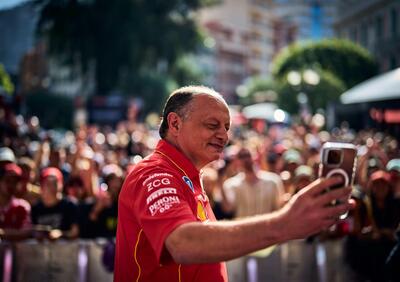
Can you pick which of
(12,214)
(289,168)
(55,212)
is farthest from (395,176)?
(12,214)

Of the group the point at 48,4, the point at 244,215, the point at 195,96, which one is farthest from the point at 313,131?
the point at 48,4

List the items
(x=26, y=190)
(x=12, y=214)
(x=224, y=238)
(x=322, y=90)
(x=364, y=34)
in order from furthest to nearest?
1. (x=364, y=34)
2. (x=322, y=90)
3. (x=26, y=190)
4. (x=12, y=214)
5. (x=224, y=238)

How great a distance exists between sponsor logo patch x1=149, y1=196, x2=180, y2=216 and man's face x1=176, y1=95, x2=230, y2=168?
0.38m

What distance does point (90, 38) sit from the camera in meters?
40.3

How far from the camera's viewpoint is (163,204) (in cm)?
205

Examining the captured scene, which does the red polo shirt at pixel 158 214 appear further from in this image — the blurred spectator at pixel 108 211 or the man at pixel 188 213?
the blurred spectator at pixel 108 211

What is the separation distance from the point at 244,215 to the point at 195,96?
216 inches

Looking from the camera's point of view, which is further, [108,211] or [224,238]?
[108,211]

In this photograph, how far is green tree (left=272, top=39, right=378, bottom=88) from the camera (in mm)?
41438

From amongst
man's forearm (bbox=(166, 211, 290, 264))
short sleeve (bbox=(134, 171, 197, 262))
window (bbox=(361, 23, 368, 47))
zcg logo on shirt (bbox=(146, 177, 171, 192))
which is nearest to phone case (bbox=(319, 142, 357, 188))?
man's forearm (bbox=(166, 211, 290, 264))

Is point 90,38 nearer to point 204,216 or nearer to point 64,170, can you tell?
point 64,170

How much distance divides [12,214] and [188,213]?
197 inches

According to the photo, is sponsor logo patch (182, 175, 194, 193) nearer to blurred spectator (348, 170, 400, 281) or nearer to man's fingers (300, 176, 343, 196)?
man's fingers (300, 176, 343, 196)

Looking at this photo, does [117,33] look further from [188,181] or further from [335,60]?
[188,181]
